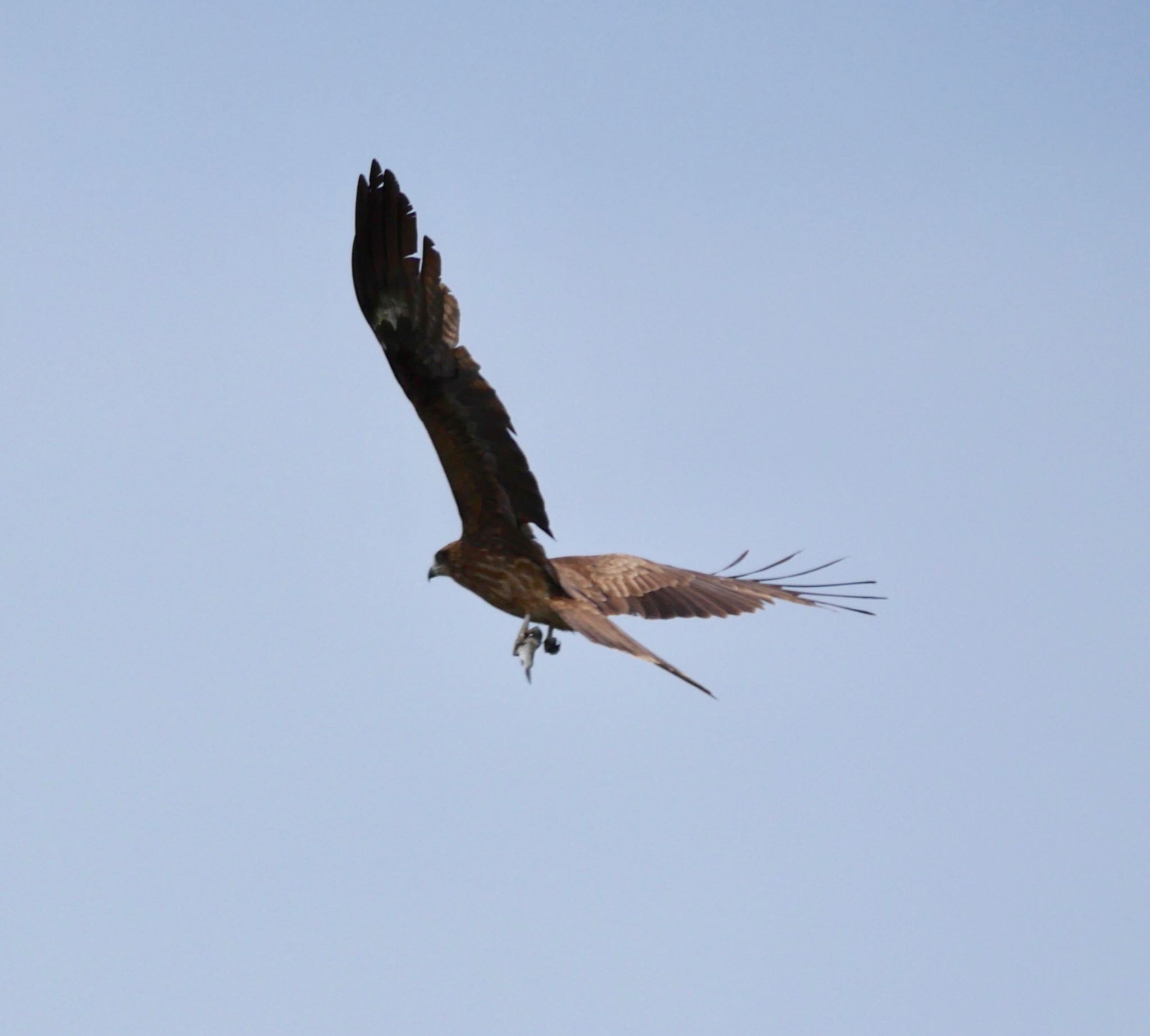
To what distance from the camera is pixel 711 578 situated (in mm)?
11891

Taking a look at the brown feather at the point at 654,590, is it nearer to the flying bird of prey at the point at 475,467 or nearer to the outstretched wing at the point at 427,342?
the flying bird of prey at the point at 475,467

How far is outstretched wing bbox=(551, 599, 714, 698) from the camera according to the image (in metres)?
→ 8.47

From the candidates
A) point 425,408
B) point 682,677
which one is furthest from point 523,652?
point 682,677

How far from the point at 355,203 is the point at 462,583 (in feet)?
7.95

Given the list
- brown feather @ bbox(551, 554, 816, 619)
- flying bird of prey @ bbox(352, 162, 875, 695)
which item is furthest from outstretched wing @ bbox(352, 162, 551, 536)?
brown feather @ bbox(551, 554, 816, 619)

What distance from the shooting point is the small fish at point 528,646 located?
9.88 metres

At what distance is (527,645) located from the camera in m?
9.98

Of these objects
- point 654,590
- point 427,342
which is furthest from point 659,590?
point 427,342

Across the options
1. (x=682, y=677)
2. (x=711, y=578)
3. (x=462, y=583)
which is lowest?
(x=682, y=677)

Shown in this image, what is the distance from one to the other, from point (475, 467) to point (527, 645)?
1.05m

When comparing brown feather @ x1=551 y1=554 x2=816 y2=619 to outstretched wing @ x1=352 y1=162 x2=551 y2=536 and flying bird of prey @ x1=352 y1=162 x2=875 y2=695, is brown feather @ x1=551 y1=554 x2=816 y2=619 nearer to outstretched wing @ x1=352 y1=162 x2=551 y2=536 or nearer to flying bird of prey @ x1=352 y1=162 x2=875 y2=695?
flying bird of prey @ x1=352 y1=162 x2=875 y2=695

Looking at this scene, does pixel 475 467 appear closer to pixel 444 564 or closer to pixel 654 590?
pixel 444 564

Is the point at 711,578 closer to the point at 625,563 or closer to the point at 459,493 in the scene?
the point at 625,563

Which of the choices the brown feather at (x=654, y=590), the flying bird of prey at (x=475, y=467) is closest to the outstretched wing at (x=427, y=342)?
the flying bird of prey at (x=475, y=467)
